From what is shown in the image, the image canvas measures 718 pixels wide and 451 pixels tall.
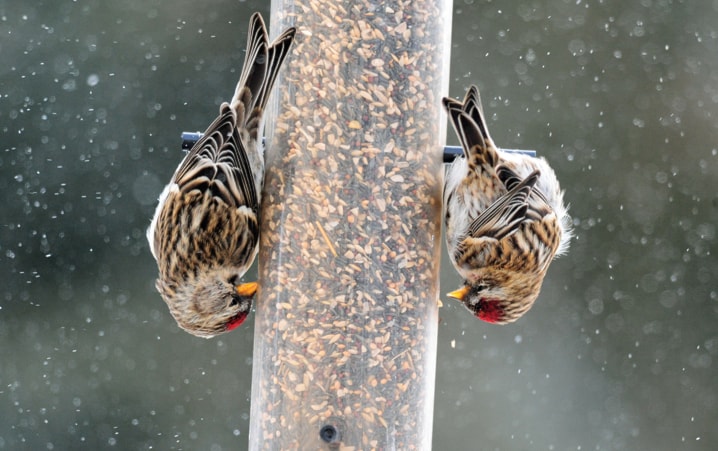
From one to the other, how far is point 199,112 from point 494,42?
2469 mm

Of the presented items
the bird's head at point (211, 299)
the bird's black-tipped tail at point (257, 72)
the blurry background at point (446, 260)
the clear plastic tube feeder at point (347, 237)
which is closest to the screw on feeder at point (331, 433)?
the clear plastic tube feeder at point (347, 237)

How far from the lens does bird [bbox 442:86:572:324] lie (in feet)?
14.4

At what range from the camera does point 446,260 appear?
8.84 m

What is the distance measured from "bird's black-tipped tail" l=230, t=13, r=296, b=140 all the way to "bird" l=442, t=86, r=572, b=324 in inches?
24.5

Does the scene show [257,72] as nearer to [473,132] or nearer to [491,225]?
[473,132]

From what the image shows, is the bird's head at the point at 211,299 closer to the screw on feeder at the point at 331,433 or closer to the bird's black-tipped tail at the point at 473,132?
the screw on feeder at the point at 331,433

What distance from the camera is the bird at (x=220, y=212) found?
13.6ft

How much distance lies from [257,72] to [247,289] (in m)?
0.72

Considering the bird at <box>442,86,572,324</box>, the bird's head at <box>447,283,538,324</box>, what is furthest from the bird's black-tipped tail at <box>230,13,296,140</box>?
the bird's head at <box>447,283,538,324</box>

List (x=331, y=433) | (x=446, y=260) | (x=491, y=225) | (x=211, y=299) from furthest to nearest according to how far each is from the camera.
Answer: (x=446, y=260) → (x=491, y=225) → (x=211, y=299) → (x=331, y=433)

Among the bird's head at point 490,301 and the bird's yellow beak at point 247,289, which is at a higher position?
the bird's yellow beak at point 247,289

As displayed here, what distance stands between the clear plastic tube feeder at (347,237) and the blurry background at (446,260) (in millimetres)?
5166

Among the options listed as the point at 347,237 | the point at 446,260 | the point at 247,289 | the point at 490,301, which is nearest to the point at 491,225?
the point at 490,301

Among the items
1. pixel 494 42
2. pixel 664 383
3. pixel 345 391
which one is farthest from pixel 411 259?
pixel 664 383
